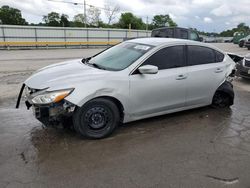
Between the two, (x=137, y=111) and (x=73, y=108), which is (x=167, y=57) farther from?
(x=73, y=108)

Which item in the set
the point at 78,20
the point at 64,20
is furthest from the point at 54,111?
the point at 78,20

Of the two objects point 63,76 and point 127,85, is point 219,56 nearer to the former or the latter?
point 127,85

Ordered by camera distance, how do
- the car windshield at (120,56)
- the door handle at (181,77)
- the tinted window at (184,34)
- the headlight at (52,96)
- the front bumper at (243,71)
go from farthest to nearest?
the tinted window at (184,34) → the front bumper at (243,71) → the door handle at (181,77) → the car windshield at (120,56) → the headlight at (52,96)

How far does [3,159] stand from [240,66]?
26.6 feet

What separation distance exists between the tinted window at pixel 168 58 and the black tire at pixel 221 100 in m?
1.40

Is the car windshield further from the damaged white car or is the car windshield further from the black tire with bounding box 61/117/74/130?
the black tire with bounding box 61/117/74/130

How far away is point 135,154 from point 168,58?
1.94 m

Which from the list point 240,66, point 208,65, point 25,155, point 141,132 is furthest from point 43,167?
point 240,66

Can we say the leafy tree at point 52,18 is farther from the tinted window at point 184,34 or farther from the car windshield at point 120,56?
the car windshield at point 120,56

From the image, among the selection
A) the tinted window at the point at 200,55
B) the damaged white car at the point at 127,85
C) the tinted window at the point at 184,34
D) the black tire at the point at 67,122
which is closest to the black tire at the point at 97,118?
the damaged white car at the point at 127,85

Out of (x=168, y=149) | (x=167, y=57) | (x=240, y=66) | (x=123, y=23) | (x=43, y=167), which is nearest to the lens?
(x=43, y=167)

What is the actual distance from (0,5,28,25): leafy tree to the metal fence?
4596 centimetres

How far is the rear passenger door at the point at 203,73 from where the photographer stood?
4.74m

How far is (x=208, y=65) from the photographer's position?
5.00 metres
